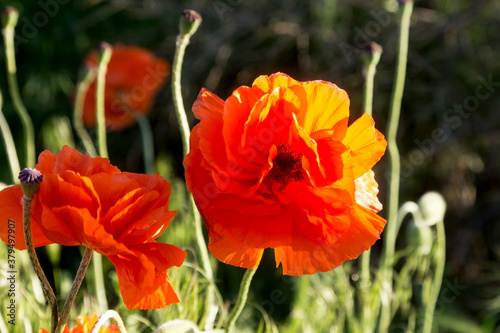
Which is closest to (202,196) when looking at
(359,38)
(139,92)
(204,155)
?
(204,155)

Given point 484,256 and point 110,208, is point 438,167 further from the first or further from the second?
point 110,208

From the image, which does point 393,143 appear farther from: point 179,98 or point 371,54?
point 179,98

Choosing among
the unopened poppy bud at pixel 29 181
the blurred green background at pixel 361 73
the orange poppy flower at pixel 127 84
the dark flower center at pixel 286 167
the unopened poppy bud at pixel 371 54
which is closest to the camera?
the unopened poppy bud at pixel 29 181

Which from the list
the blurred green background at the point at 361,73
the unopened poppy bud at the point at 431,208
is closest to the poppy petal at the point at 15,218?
the unopened poppy bud at the point at 431,208

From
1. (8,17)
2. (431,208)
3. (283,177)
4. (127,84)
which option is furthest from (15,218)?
(127,84)

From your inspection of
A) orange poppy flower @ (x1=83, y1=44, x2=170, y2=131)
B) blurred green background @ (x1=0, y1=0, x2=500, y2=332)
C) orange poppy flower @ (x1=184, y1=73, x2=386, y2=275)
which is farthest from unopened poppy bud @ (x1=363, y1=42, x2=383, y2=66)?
blurred green background @ (x1=0, y1=0, x2=500, y2=332)

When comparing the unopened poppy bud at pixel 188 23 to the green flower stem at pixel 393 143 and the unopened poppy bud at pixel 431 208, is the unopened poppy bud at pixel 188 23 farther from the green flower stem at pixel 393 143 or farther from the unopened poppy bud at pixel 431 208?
the unopened poppy bud at pixel 431 208
